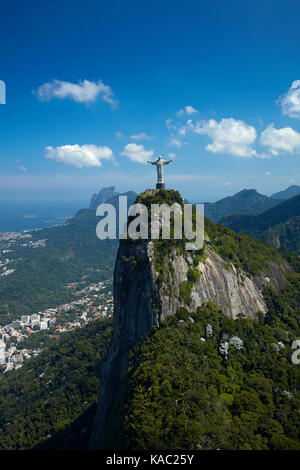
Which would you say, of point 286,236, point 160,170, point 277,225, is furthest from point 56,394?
point 277,225

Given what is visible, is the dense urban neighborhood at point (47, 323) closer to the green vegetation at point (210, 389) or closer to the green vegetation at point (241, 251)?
the green vegetation at point (241, 251)

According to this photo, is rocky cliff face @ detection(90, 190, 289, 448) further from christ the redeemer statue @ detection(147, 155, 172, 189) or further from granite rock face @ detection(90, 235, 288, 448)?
christ the redeemer statue @ detection(147, 155, 172, 189)

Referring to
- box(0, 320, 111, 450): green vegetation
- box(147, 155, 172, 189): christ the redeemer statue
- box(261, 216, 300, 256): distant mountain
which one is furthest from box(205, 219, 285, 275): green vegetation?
box(261, 216, 300, 256): distant mountain

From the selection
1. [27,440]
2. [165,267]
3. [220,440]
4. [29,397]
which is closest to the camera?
[220,440]

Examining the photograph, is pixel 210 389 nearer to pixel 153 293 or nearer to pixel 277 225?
pixel 153 293
